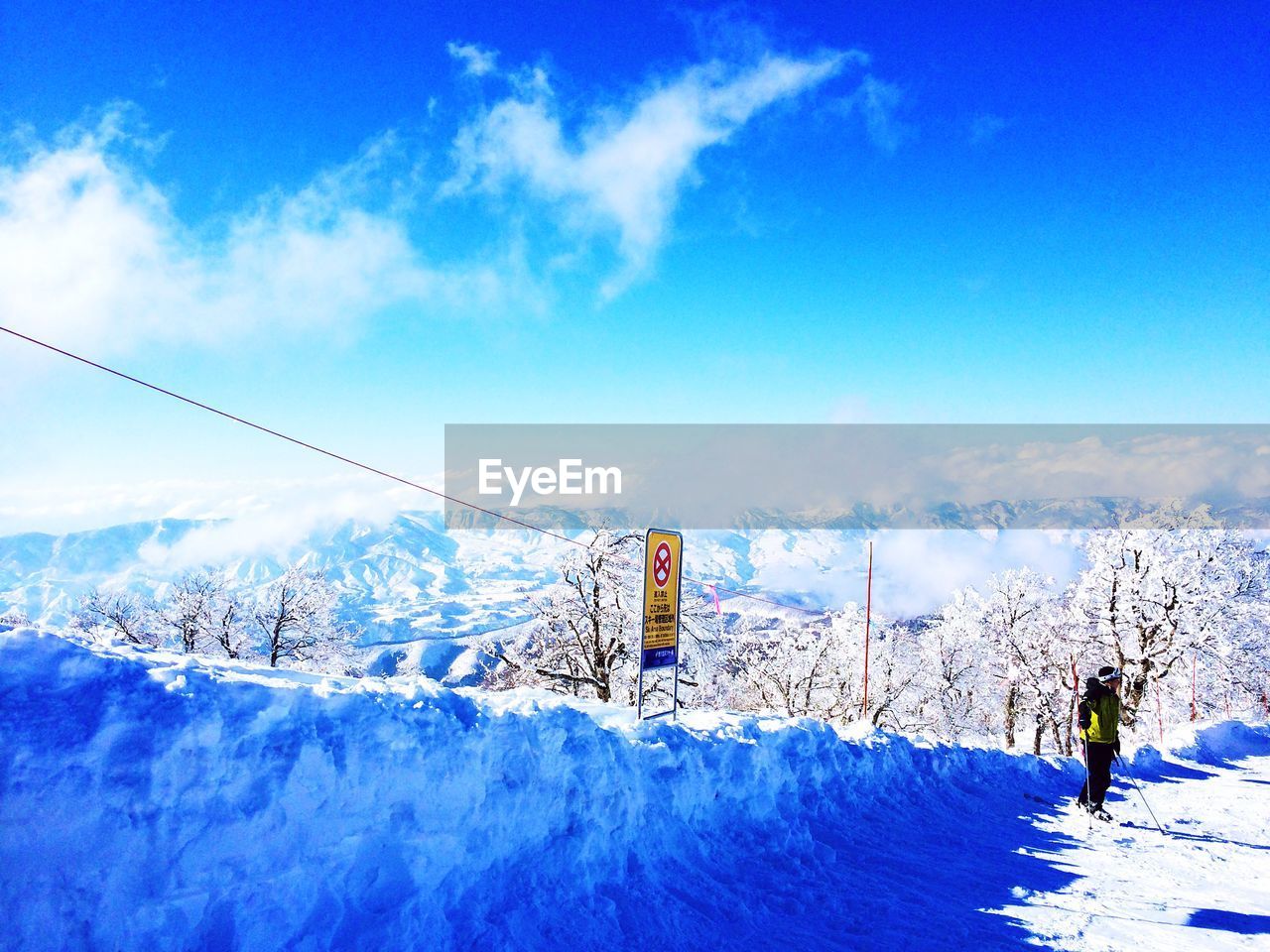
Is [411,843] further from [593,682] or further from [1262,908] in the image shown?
[593,682]

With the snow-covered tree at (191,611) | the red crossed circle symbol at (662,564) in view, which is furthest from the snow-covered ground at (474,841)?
the snow-covered tree at (191,611)

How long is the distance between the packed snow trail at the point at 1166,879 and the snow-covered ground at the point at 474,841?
0.05 metres

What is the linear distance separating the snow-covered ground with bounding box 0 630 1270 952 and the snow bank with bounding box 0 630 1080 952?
0.02 meters

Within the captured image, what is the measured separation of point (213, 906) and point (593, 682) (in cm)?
1910

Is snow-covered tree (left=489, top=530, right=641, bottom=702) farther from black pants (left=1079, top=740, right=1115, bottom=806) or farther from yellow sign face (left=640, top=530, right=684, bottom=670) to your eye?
black pants (left=1079, top=740, right=1115, bottom=806)

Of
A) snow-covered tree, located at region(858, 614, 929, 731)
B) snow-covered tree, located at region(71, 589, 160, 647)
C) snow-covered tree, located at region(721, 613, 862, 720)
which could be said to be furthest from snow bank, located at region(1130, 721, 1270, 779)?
snow-covered tree, located at region(71, 589, 160, 647)

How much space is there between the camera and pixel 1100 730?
9688mm

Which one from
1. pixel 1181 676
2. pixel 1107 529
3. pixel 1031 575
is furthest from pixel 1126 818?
pixel 1031 575

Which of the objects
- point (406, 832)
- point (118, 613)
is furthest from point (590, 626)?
point (118, 613)

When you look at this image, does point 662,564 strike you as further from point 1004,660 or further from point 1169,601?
point 1004,660

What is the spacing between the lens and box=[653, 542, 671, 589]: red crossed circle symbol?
8.83m

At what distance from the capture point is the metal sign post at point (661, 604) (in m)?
8.56

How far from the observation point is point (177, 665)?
452 centimetres

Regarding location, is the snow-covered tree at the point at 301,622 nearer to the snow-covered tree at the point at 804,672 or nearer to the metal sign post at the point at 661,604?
the snow-covered tree at the point at 804,672
